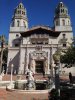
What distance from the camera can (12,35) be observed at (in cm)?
5650

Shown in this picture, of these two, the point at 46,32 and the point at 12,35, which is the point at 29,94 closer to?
the point at 46,32

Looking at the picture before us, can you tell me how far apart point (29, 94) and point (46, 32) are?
36073mm

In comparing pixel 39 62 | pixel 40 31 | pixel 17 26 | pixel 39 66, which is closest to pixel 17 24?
pixel 17 26

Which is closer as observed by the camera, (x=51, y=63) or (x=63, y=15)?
(x=51, y=63)

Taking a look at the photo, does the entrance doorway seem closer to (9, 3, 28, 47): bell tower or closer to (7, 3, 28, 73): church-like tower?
(7, 3, 28, 73): church-like tower

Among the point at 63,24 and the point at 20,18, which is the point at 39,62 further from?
the point at 20,18

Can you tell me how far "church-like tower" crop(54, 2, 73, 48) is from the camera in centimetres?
5478

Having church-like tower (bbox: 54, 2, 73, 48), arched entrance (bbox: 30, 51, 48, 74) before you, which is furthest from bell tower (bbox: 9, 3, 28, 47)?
arched entrance (bbox: 30, 51, 48, 74)

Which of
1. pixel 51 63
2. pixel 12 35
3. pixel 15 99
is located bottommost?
pixel 15 99

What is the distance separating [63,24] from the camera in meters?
57.1

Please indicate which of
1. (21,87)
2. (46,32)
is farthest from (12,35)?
(21,87)

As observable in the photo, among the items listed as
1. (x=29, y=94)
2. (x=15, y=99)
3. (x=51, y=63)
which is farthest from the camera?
(x=51, y=63)

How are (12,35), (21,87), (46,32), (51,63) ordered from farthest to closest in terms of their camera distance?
(12,35) → (46,32) → (51,63) → (21,87)

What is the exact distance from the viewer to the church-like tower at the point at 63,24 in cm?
5478
